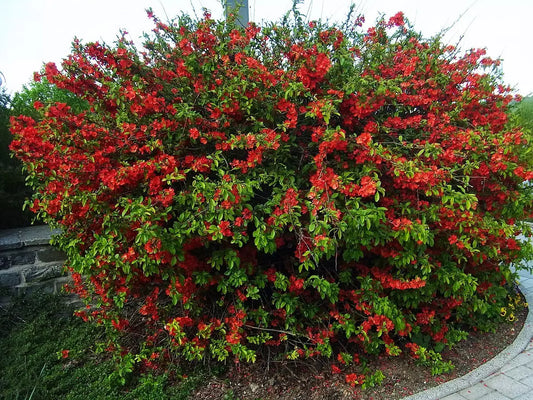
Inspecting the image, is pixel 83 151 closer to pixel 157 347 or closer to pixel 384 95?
pixel 157 347

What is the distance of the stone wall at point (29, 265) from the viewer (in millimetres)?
2932

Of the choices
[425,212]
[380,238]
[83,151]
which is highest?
[83,151]

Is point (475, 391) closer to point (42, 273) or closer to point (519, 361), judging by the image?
point (519, 361)

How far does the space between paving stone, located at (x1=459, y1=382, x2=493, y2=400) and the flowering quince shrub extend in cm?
30

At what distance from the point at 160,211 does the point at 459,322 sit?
2376 mm

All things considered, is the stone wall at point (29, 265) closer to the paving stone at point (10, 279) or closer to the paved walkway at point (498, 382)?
the paving stone at point (10, 279)

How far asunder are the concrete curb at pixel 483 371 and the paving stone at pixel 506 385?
1.8 inches

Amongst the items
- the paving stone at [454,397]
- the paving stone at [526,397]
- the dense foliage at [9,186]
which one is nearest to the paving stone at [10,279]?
the dense foliage at [9,186]

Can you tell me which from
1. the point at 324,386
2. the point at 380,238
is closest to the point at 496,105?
the point at 380,238

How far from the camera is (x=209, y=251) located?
2.19 metres

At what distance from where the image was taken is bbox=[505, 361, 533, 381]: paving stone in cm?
226

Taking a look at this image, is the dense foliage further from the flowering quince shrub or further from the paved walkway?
the paved walkway

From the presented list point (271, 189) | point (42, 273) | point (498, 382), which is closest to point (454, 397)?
point (498, 382)

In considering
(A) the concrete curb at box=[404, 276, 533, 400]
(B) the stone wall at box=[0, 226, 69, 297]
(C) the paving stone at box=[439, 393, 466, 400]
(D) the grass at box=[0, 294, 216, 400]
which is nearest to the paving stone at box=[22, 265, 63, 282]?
(B) the stone wall at box=[0, 226, 69, 297]
